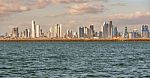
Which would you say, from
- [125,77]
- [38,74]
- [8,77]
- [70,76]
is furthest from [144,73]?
[8,77]

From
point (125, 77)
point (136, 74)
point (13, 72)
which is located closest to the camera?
point (125, 77)

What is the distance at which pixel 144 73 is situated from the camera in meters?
52.2

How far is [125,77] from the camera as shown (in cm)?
4794

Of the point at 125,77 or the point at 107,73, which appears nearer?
the point at 125,77

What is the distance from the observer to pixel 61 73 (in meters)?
52.6

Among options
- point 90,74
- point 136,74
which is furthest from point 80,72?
point 136,74

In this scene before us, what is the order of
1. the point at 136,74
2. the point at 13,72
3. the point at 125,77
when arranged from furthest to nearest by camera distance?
the point at 13,72 < the point at 136,74 < the point at 125,77

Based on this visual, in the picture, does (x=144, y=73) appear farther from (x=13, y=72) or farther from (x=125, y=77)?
(x=13, y=72)

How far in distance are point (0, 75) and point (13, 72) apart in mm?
4013

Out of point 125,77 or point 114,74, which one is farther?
point 114,74

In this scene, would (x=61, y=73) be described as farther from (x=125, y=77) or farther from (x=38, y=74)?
(x=125, y=77)

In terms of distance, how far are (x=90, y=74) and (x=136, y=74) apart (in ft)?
16.8

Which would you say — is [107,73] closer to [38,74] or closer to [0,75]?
[38,74]

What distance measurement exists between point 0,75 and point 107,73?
12.1 m
